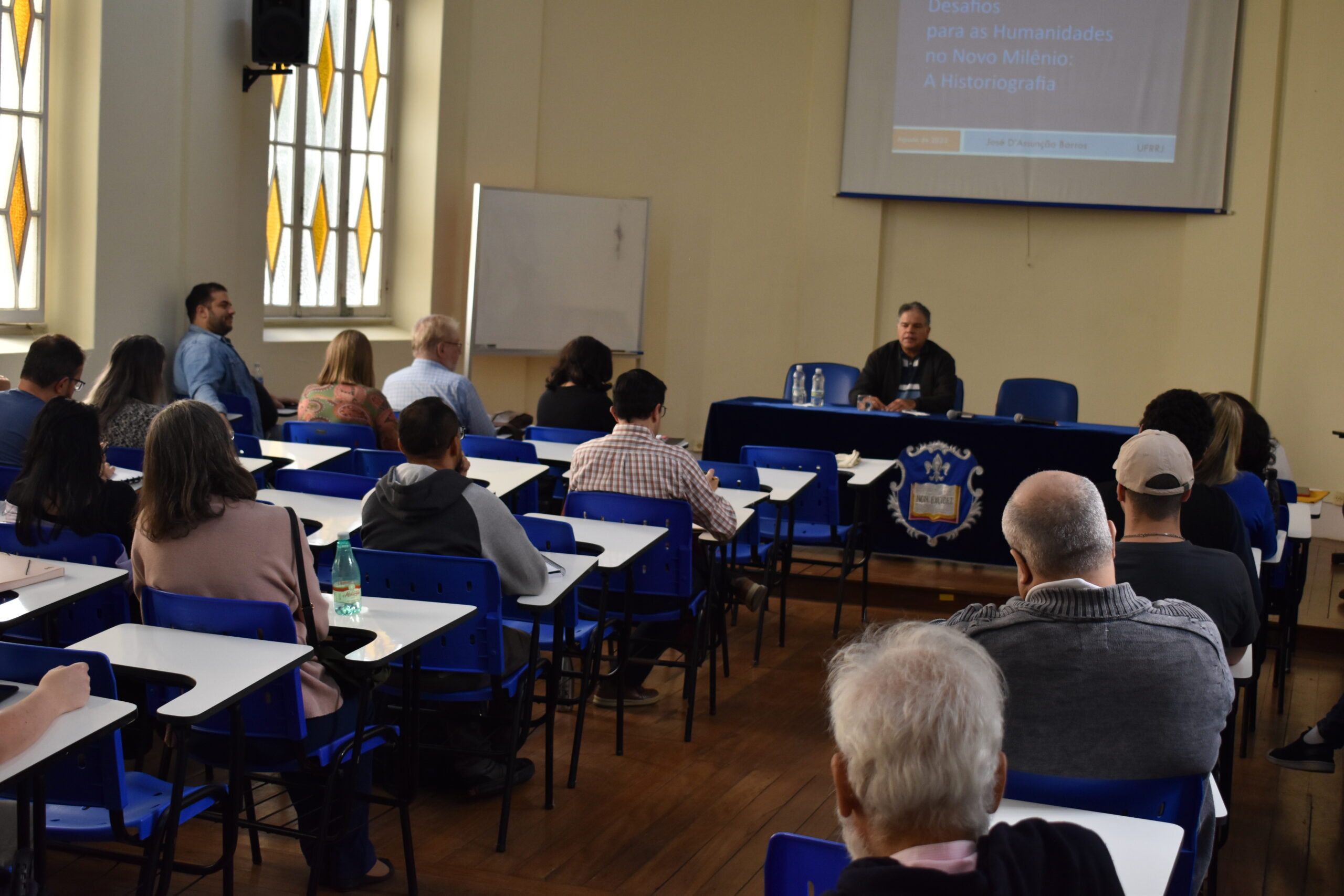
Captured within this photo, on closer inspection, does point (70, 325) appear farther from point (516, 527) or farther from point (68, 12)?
point (516, 527)

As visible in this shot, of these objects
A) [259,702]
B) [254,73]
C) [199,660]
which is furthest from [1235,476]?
[254,73]

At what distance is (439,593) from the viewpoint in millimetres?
3018

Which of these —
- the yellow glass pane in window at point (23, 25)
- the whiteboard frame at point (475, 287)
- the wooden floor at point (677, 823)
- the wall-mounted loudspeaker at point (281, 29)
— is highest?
the wall-mounted loudspeaker at point (281, 29)

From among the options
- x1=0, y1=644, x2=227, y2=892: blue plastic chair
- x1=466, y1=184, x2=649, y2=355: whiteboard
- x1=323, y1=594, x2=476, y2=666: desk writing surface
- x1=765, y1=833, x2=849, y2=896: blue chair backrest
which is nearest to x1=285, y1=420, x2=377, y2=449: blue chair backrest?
x1=323, y1=594, x2=476, y2=666: desk writing surface

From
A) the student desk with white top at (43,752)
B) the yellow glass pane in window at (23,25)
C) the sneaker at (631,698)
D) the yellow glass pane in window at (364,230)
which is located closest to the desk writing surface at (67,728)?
the student desk with white top at (43,752)

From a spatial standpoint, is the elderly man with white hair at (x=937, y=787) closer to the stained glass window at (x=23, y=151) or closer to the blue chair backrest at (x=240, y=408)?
the blue chair backrest at (x=240, y=408)

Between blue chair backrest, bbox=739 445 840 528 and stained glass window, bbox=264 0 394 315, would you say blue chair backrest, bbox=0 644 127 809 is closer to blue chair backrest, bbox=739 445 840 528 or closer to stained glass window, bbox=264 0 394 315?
blue chair backrest, bbox=739 445 840 528

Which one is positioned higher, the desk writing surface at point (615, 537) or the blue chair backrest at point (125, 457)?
the blue chair backrest at point (125, 457)

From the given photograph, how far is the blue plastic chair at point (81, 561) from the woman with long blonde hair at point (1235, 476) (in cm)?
303

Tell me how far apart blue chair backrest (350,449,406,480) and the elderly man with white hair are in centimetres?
344

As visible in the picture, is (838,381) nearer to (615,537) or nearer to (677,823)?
(615,537)

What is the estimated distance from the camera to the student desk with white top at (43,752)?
5.98 feet

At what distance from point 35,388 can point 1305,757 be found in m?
4.20

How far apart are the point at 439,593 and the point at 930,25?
21.2 feet
